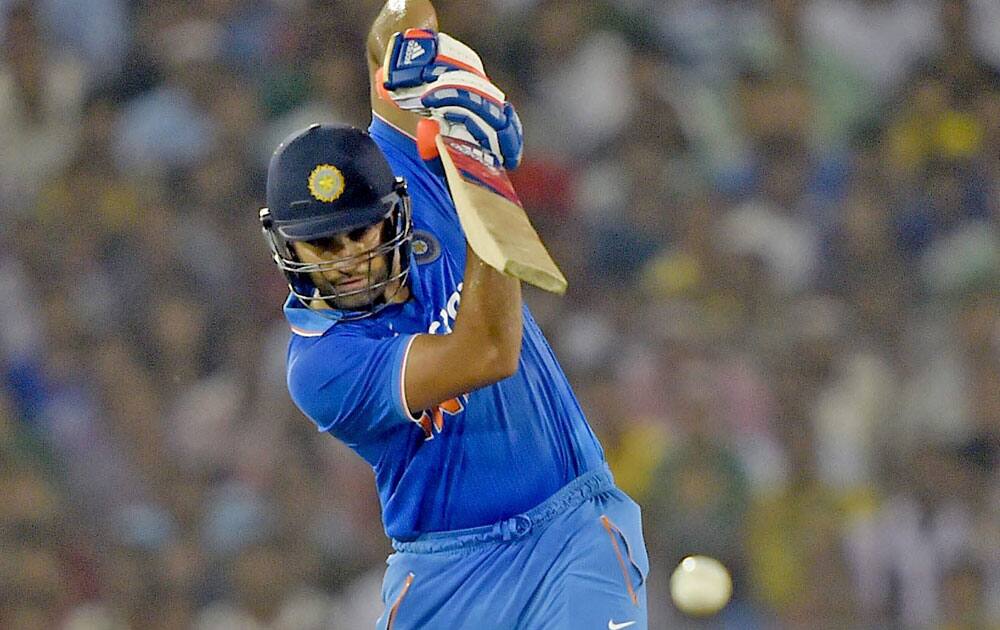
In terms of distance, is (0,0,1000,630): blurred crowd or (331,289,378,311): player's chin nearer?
(331,289,378,311): player's chin

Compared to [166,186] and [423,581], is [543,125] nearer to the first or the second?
[166,186]

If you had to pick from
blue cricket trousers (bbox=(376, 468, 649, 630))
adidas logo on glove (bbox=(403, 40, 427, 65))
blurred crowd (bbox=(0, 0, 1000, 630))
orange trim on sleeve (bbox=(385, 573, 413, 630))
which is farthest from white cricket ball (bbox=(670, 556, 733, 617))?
blurred crowd (bbox=(0, 0, 1000, 630))

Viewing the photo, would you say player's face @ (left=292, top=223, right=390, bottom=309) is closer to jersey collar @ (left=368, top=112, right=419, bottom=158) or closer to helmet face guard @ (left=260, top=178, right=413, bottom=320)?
helmet face guard @ (left=260, top=178, right=413, bottom=320)

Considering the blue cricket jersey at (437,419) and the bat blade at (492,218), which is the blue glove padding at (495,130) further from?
the blue cricket jersey at (437,419)

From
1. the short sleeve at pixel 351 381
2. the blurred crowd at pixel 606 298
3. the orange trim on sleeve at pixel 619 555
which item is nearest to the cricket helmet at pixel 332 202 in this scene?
the short sleeve at pixel 351 381

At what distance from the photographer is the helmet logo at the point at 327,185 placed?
3068mm

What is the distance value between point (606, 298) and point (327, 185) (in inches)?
142

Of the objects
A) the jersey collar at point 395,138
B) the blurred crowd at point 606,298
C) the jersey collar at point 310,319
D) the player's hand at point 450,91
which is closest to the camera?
the player's hand at point 450,91

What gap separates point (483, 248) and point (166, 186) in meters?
4.25

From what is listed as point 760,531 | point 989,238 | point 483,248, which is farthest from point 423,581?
point 989,238

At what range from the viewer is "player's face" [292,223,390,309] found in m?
3.07

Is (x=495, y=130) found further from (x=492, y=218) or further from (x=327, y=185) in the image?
(x=327, y=185)

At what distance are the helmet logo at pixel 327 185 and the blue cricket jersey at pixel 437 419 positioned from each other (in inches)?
10.3

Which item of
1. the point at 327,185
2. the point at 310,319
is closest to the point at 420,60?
the point at 327,185
